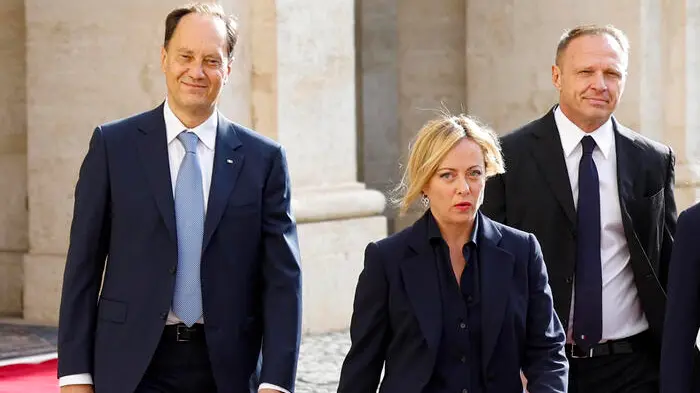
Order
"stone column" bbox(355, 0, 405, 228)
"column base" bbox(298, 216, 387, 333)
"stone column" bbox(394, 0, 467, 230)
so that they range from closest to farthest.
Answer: "column base" bbox(298, 216, 387, 333), "stone column" bbox(394, 0, 467, 230), "stone column" bbox(355, 0, 405, 228)

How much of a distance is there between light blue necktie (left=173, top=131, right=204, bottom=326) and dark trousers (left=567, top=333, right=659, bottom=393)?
1.31 metres

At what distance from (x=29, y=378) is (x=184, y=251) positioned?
3426 mm

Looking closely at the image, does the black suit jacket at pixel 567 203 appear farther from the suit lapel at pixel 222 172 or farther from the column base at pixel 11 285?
the column base at pixel 11 285

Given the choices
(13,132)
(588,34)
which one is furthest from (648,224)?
→ (13,132)

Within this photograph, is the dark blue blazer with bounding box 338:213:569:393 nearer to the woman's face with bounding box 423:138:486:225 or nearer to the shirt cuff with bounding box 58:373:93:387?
the woman's face with bounding box 423:138:486:225

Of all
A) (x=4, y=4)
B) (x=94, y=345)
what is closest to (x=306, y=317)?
(x=4, y=4)

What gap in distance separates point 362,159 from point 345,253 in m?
2.64

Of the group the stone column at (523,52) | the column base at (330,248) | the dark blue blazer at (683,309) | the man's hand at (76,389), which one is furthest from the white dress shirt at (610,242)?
the stone column at (523,52)

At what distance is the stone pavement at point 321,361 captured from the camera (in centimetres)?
787

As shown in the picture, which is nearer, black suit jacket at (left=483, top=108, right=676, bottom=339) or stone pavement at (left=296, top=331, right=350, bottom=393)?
black suit jacket at (left=483, top=108, right=676, bottom=339)

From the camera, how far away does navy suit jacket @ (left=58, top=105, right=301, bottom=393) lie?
427 centimetres

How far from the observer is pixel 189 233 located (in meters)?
4.36

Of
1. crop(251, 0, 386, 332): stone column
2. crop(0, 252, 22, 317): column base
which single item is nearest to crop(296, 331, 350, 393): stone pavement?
crop(251, 0, 386, 332): stone column

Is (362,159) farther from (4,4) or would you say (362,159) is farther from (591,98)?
(591,98)
